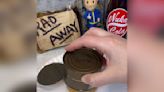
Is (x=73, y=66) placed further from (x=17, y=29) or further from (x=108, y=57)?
(x=17, y=29)

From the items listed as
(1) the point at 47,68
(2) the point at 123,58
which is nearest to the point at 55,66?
(1) the point at 47,68

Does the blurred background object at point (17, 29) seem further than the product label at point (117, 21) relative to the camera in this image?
No

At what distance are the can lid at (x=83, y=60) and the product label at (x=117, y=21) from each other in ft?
0.41

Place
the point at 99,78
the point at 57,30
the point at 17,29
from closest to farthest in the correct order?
1. the point at 17,29
2. the point at 99,78
3. the point at 57,30

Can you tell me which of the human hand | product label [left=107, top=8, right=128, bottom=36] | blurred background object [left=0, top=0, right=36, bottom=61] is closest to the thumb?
the human hand

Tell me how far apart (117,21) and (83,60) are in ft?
0.54

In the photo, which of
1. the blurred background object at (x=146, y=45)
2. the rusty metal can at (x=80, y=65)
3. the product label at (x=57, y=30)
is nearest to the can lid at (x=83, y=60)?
the rusty metal can at (x=80, y=65)

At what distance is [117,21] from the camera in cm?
62

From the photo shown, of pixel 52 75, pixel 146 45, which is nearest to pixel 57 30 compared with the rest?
pixel 52 75

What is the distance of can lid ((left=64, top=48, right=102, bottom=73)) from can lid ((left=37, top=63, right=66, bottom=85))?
3cm

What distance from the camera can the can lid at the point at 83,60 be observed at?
0.48m

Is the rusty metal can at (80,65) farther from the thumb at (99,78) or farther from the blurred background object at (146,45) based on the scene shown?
the blurred background object at (146,45)

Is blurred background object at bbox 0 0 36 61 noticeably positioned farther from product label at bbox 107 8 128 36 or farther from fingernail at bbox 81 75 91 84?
product label at bbox 107 8 128 36

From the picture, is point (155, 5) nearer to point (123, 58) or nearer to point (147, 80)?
point (147, 80)
